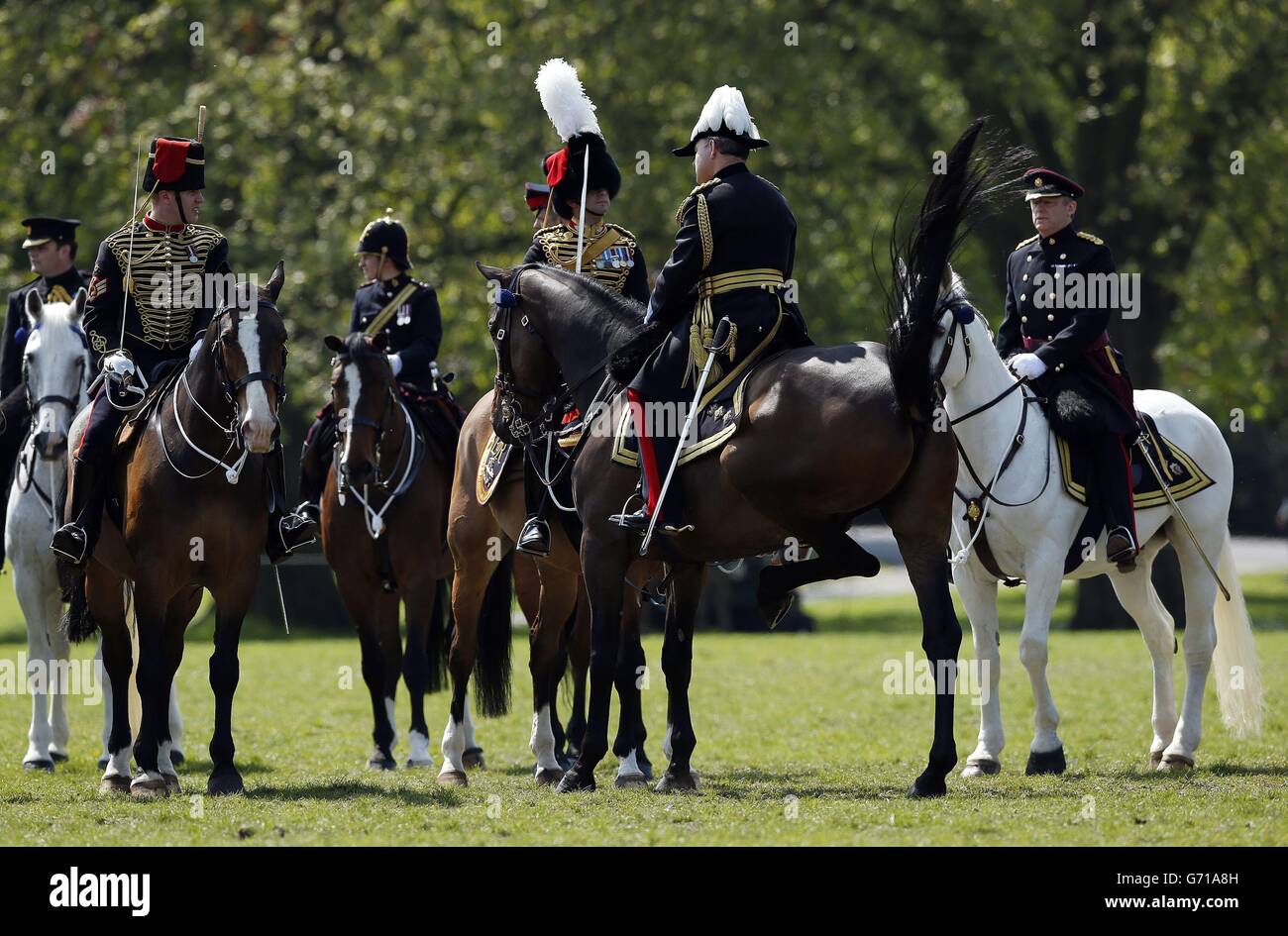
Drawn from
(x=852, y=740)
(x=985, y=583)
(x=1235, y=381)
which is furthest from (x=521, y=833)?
(x=1235, y=381)

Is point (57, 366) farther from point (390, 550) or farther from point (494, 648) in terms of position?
point (494, 648)

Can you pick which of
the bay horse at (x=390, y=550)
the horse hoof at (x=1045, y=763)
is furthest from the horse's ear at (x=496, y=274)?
the horse hoof at (x=1045, y=763)

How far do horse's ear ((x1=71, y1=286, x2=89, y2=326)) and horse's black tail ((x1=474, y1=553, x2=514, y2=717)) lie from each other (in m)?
3.15

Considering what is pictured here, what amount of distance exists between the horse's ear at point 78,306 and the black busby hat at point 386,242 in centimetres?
226

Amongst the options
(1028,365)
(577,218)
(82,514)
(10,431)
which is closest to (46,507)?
→ (10,431)

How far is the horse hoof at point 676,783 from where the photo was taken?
1034 centimetres

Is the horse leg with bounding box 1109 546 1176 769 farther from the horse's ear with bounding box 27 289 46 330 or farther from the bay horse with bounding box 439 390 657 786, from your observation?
the horse's ear with bounding box 27 289 46 330

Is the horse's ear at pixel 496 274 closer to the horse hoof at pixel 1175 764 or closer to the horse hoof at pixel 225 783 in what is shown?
the horse hoof at pixel 225 783

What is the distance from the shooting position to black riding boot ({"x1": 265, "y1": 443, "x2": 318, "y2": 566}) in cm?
1105

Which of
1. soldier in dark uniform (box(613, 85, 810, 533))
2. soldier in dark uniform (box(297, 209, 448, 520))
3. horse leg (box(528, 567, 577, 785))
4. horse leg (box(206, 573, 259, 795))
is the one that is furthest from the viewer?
soldier in dark uniform (box(297, 209, 448, 520))

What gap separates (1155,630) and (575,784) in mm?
4334

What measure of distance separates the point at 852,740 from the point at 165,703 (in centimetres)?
527

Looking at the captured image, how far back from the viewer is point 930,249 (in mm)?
9359

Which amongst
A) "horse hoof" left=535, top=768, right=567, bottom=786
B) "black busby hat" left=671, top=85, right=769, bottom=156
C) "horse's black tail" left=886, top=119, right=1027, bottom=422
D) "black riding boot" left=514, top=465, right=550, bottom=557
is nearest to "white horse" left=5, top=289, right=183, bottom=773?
"horse hoof" left=535, top=768, right=567, bottom=786
